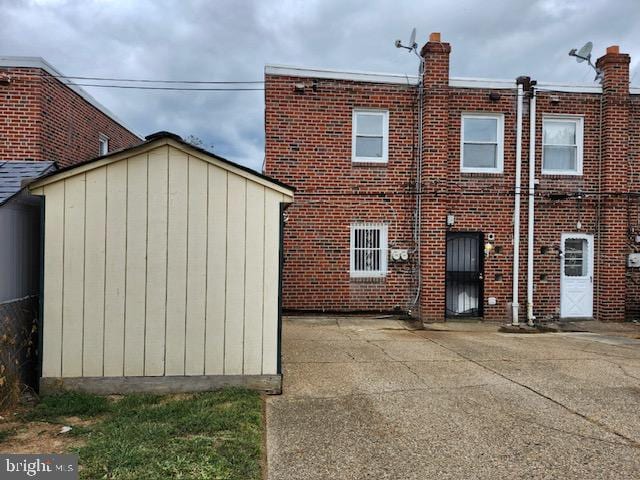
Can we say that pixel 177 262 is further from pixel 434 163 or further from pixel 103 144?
pixel 103 144

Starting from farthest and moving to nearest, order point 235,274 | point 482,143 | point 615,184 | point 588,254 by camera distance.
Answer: point 588,254 < point 482,143 < point 615,184 < point 235,274

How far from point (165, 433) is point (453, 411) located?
269 cm

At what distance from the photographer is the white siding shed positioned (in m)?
4.86

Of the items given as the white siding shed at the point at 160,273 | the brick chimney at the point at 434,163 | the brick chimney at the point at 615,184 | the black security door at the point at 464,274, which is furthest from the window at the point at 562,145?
the white siding shed at the point at 160,273

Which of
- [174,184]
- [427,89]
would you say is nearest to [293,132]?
[427,89]

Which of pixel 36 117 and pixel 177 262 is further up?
pixel 36 117

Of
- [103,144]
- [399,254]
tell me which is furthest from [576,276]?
[103,144]

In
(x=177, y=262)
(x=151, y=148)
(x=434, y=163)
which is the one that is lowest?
(x=177, y=262)

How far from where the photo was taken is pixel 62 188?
4.88 m

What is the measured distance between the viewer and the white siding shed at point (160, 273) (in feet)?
15.9

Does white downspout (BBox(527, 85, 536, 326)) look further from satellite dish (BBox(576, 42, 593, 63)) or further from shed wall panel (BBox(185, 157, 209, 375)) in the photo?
shed wall panel (BBox(185, 157, 209, 375))

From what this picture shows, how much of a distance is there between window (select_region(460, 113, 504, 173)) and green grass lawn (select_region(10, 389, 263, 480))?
8.04 metres

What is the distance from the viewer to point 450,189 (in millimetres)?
10664

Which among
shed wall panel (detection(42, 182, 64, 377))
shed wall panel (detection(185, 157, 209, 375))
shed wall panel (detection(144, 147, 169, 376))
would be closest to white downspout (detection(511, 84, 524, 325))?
shed wall panel (detection(185, 157, 209, 375))
